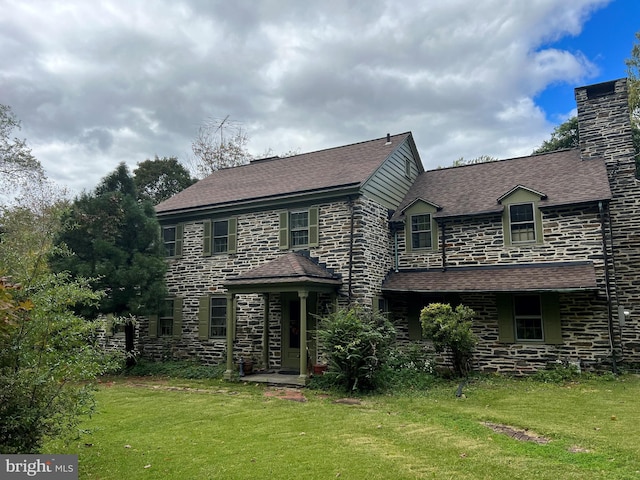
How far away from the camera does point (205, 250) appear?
16.0 meters

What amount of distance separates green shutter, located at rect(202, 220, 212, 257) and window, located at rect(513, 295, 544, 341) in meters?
10.2

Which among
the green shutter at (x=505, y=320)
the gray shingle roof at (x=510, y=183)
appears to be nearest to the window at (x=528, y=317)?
the green shutter at (x=505, y=320)

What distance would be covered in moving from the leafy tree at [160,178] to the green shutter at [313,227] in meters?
22.2

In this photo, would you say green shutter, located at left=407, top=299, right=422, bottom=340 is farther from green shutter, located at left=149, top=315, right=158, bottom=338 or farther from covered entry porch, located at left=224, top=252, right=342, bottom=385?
green shutter, located at left=149, top=315, right=158, bottom=338

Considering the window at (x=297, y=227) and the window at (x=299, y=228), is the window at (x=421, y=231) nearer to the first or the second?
the window at (x=297, y=227)

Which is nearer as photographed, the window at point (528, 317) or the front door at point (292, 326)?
the window at point (528, 317)

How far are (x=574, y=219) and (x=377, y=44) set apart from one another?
26.9ft

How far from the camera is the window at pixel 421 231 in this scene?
1497 cm

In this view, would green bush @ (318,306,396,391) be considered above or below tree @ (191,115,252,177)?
below

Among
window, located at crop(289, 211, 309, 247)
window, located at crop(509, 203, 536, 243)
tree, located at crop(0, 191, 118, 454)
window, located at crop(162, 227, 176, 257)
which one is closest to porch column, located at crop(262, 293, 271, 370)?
window, located at crop(289, 211, 309, 247)

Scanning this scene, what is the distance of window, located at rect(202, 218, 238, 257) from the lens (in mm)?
15703

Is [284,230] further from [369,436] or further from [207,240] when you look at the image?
[369,436]

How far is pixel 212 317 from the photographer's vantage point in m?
15.6

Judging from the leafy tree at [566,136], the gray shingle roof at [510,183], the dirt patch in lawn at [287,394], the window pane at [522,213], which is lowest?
the dirt patch in lawn at [287,394]
